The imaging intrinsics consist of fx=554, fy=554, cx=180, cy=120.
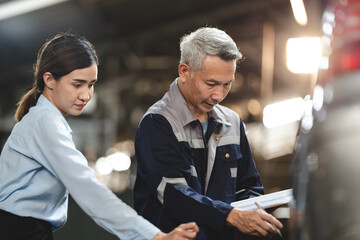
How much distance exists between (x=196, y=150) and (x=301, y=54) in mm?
7214

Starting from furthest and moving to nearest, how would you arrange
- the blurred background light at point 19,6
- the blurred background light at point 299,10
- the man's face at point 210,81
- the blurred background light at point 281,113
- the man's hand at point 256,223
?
the blurred background light at point 281,113 → the blurred background light at point 19,6 → the blurred background light at point 299,10 → the man's face at point 210,81 → the man's hand at point 256,223

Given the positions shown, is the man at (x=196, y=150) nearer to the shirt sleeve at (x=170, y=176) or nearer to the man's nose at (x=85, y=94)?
the shirt sleeve at (x=170, y=176)

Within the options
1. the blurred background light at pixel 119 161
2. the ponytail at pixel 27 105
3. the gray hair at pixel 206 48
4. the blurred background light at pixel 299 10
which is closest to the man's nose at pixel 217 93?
the gray hair at pixel 206 48

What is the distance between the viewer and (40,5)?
30.6 ft

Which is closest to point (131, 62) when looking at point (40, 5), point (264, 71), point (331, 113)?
point (264, 71)

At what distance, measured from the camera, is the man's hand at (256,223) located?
2404mm

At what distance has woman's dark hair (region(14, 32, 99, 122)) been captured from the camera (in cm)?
247

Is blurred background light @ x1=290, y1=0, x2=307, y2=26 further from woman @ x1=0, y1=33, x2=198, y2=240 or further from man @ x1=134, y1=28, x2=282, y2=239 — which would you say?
woman @ x1=0, y1=33, x2=198, y2=240

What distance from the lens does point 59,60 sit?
8.11 ft

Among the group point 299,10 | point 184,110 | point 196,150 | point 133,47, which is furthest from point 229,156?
point 133,47

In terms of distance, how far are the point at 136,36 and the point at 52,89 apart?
36.9 feet

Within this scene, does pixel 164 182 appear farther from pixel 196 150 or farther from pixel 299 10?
pixel 299 10

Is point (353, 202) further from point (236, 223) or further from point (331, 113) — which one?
point (236, 223)

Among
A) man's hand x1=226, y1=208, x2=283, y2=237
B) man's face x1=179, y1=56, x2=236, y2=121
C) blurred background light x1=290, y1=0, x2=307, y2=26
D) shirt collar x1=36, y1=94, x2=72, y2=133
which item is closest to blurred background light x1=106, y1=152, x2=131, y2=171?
blurred background light x1=290, y1=0, x2=307, y2=26
